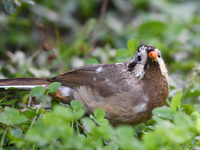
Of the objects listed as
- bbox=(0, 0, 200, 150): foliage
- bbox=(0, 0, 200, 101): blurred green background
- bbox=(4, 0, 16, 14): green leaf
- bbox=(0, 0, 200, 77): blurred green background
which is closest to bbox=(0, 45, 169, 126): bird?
bbox=(0, 0, 200, 150): foliage

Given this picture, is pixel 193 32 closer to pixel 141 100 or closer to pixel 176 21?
pixel 176 21

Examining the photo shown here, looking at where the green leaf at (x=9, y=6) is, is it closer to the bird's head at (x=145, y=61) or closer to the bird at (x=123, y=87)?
the bird at (x=123, y=87)

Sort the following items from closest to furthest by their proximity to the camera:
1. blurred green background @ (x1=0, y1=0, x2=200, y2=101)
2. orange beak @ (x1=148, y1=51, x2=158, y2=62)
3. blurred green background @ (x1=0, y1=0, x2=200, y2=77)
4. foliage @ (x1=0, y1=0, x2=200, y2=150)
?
foliage @ (x1=0, y1=0, x2=200, y2=150), orange beak @ (x1=148, y1=51, x2=158, y2=62), blurred green background @ (x1=0, y1=0, x2=200, y2=101), blurred green background @ (x1=0, y1=0, x2=200, y2=77)

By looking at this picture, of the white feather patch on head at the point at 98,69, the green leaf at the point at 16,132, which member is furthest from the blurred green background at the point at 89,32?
the green leaf at the point at 16,132

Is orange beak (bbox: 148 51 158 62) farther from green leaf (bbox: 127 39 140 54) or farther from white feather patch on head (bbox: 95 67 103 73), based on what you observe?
green leaf (bbox: 127 39 140 54)

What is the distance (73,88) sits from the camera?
3178 mm

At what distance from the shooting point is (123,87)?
2934 mm

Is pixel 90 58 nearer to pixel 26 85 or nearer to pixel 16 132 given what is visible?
pixel 26 85

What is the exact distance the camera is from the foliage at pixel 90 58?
1936 mm

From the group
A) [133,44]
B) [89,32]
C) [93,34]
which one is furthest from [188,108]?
[93,34]

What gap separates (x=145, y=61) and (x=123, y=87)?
34 centimetres

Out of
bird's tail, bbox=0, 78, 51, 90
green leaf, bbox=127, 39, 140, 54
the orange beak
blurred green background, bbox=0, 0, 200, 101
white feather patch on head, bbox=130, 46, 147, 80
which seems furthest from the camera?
blurred green background, bbox=0, 0, 200, 101

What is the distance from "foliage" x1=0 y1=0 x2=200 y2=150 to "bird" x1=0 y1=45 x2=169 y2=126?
136 millimetres

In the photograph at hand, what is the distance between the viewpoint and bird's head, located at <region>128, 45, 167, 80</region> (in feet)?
9.28
